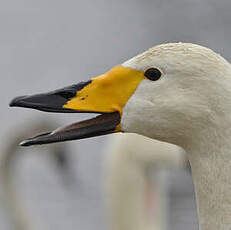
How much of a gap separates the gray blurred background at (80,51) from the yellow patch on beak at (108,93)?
835cm

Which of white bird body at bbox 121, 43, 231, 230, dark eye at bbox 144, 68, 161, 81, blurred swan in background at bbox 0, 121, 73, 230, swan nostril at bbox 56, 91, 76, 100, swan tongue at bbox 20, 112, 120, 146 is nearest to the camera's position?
white bird body at bbox 121, 43, 231, 230

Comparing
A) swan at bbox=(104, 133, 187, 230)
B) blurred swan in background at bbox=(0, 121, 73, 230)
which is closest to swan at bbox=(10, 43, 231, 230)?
swan at bbox=(104, 133, 187, 230)

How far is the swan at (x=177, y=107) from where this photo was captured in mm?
2920

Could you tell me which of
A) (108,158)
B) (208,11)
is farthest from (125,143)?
(208,11)

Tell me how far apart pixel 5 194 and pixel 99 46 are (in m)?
10.1

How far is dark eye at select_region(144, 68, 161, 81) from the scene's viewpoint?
9.89ft

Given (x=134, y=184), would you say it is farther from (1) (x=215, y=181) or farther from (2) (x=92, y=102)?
(1) (x=215, y=181)

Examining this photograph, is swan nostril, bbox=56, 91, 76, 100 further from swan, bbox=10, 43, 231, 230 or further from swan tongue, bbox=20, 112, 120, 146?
swan tongue, bbox=20, 112, 120, 146

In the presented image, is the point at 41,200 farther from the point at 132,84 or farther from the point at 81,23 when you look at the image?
the point at 132,84

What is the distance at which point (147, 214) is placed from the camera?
7.75 m

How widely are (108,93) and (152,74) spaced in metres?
0.23

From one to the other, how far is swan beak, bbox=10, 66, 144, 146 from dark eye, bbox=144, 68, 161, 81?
0.11 ft

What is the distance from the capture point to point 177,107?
3.00 meters

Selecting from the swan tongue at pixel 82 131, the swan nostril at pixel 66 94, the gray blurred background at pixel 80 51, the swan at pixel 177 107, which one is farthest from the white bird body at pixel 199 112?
the gray blurred background at pixel 80 51
